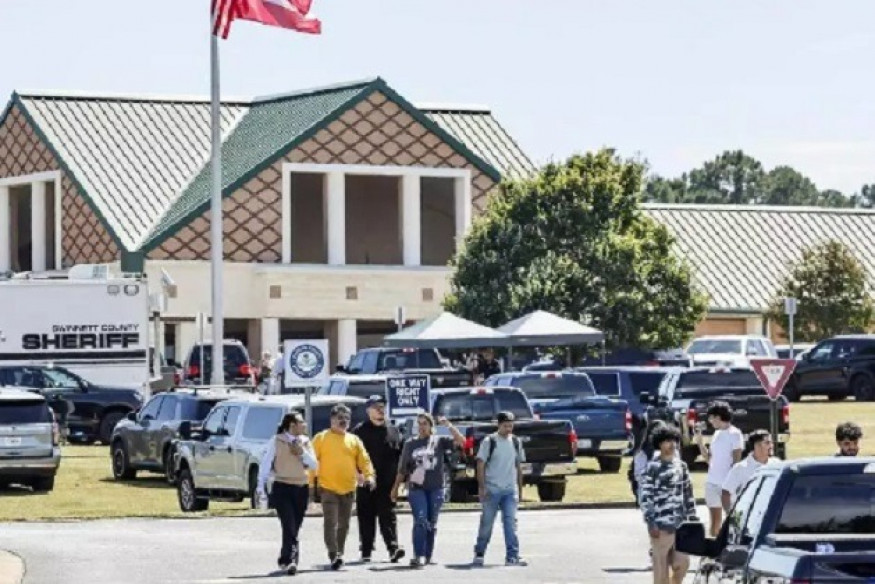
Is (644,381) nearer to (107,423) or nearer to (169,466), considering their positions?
(169,466)

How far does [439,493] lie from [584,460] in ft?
64.0

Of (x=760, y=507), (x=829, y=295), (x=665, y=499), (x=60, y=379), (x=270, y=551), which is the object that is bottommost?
(x=270, y=551)

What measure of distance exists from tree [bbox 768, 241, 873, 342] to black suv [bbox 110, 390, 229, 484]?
143ft

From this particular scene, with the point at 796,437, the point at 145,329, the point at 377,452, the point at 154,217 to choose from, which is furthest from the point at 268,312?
the point at 377,452

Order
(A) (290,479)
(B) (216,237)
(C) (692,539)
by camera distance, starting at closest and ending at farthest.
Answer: (C) (692,539) < (A) (290,479) < (B) (216,237)

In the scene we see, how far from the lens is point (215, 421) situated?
120 feet

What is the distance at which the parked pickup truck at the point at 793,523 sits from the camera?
1323 centimetres

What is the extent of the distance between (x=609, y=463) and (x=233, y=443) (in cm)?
956

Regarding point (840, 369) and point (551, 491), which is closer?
point (551, 491)

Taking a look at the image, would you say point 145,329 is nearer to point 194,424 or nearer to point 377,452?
point 194,424

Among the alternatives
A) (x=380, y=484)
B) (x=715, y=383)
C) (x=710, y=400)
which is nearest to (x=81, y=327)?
(x=715, y=383)

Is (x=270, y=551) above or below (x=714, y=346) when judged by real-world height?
below

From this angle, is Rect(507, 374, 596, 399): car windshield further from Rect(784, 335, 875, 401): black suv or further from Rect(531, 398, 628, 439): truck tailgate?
Rect(784, 335, 875, 401): black suv

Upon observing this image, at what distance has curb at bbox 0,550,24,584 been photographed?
83.5 ft
